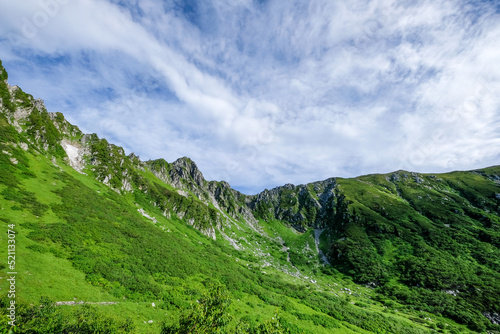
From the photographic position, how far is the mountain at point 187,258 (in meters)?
20.0

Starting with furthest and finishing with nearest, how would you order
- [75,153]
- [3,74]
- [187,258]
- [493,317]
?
[75,153]
[493,317]
[3,74]
[187,258]

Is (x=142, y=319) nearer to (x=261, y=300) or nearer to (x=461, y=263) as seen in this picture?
(x=261, y=300)

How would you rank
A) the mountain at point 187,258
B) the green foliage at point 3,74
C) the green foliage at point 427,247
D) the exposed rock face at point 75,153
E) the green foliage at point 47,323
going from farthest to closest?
the green foliage at point 427,247 < the exposed rock face at point 75,153 < the green foliage at point 3,74 < the mountain at point 187,258 < the green foliage at point 47,323

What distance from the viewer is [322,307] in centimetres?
4138

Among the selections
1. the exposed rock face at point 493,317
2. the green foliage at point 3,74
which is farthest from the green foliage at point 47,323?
the exposed rock face at point 493,317

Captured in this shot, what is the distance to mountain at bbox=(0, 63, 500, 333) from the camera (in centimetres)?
1998

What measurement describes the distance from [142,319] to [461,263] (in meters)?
147

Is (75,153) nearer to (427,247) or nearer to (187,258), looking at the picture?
(187,258)

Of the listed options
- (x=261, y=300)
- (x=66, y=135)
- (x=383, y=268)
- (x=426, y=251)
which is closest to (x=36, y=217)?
(x=261, y=300)

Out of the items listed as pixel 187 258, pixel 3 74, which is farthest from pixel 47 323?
pixel 3 74

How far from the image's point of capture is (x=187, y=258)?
46812mm

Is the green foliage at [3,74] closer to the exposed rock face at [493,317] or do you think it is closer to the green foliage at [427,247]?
the green foliage at [427,247]

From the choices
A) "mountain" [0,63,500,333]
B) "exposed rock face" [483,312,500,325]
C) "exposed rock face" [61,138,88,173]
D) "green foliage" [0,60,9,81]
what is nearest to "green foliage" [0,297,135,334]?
"mountain" [0,63,500,333]

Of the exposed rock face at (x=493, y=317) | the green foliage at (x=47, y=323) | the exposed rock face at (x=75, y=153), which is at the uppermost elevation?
the exposed rock face at (x=75, y=153)
